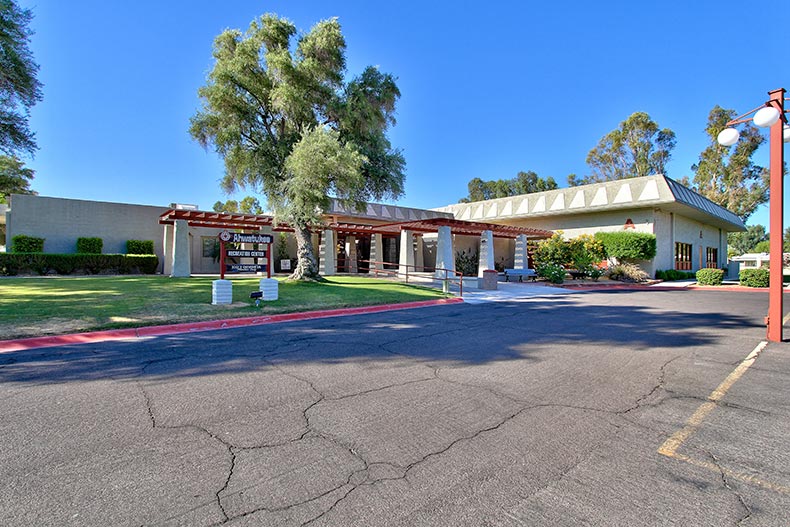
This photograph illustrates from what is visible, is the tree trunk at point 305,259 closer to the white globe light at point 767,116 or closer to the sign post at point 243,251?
the sign post at point 243,251

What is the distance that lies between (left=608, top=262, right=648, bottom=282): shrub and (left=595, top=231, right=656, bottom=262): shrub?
67 centimetres

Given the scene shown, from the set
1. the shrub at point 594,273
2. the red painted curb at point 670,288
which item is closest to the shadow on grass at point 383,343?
the red painted curb at point 670,288

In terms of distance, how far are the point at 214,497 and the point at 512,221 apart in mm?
33221

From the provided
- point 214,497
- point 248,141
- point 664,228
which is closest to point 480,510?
point 214,497

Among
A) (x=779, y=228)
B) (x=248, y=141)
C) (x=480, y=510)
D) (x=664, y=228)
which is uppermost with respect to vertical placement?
(x=248, y=141)

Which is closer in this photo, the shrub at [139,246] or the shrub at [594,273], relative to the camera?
the shrub at [139,246]

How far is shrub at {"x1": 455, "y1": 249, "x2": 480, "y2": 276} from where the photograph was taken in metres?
27.8

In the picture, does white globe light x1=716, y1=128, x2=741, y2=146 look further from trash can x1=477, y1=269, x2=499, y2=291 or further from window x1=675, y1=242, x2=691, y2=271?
window x1=675, y1=242, x2=691, y2=271

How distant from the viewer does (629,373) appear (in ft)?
16.9

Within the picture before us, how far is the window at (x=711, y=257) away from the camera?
3366cm

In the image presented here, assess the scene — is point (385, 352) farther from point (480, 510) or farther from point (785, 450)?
point (785, 450)

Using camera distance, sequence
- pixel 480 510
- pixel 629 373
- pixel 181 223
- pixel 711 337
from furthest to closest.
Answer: pixel 181 223
pixel 711 337
pixel 629 373
pixel 480 510

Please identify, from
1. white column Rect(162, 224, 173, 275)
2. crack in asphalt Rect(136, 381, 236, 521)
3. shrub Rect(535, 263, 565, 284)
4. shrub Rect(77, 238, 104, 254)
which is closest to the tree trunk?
white column Rect(162, 224, 173, 275)

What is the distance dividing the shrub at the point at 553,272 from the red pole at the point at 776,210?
14545 millimetres
